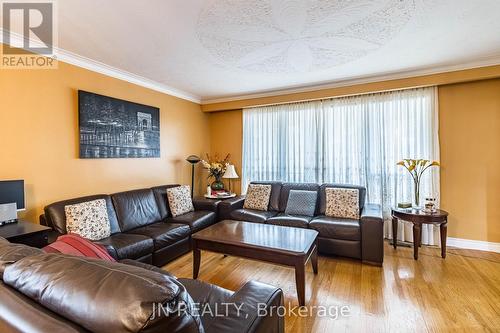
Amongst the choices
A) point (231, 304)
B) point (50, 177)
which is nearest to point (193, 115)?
point (50, 177)

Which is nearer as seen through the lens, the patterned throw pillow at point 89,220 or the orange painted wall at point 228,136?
the patterned throw pillow at point 89,220

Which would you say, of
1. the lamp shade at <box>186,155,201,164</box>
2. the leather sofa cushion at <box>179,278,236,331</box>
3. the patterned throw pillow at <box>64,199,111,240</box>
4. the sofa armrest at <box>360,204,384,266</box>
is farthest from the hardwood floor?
the lamp shade at <box>186,155,201,164</box>

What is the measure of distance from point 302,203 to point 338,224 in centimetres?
70

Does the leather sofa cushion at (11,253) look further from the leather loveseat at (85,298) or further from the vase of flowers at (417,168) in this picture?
the vase of flowers at (417,168)

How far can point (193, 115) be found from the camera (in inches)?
185

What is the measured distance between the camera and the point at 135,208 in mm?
3158

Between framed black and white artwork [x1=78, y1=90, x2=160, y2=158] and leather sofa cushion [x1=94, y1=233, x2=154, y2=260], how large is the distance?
110 cm

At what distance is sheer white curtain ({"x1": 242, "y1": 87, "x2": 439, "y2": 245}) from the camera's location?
346cm

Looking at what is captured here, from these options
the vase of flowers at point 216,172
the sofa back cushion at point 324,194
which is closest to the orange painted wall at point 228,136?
the vase of flowers at point 216,172

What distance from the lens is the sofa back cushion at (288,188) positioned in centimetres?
382

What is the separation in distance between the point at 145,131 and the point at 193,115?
1.25 m

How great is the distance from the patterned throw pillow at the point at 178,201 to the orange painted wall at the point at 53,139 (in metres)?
0.48

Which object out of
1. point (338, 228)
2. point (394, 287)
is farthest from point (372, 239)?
point (394, 287)

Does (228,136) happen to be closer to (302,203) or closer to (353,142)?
(302,203)
